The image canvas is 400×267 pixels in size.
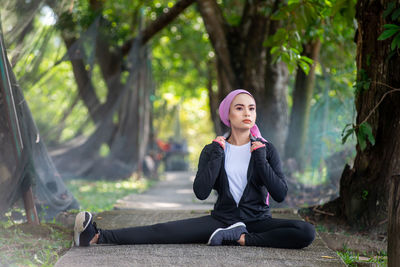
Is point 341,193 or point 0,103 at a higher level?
point 0,103

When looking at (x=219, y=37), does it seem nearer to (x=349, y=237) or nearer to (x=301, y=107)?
(x=301, y=107)

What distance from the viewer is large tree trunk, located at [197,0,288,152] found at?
7.91 m

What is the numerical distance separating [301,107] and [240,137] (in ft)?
16.5

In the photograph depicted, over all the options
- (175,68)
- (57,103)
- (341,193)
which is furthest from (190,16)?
(341,193)

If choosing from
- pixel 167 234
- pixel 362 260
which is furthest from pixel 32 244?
pixel 362 260

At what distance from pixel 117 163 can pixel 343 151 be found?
17.4 ft

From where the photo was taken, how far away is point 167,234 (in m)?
3.40

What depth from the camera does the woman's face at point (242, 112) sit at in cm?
338

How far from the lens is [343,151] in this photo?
6391mm

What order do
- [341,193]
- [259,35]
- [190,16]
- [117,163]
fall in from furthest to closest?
[190,16], [117,163], [259,35], [341,193]

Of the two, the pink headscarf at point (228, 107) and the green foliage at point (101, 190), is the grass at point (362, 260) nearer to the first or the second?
the pink headscarf at point (228, 107)

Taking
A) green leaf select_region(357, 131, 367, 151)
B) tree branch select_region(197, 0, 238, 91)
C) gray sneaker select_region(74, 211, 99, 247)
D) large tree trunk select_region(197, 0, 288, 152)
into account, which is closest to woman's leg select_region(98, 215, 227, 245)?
gray sneaker select_region(74, 211, 99, 247)

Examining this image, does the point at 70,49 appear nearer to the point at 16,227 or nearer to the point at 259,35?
the point at 16,227

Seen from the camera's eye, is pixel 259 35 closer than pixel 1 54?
No
